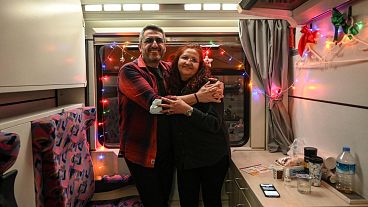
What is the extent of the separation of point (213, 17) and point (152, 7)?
0.54 m

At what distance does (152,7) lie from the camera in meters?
2.41

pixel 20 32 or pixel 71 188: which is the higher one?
pixel 20 32

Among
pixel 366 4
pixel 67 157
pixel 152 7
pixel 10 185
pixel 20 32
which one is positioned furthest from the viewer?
pixel 152 7

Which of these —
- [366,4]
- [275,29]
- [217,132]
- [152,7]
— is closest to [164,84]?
[217,132]

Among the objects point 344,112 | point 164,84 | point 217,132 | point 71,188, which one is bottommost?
point 71,188

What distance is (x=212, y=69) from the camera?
103 inches

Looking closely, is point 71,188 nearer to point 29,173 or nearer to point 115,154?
point 29,173

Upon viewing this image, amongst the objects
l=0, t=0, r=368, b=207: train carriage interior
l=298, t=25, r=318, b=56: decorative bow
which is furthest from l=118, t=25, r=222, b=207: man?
l=298, t=25, r=318, b=56: decorative bow

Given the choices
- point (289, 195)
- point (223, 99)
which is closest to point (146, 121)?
point (223, 99)

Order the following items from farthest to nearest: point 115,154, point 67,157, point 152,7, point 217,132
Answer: point 115,154
point 152,7
point 217,132
point 67,157

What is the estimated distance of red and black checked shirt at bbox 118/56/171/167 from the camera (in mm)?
1905

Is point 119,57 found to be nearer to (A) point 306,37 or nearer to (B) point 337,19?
(A) point 306,37

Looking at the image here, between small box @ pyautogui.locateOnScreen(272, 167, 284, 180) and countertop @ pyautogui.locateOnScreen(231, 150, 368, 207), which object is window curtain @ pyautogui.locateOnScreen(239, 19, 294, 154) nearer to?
countertop @ pyautogui.locateOnScreen(231, 150, 368, 207)

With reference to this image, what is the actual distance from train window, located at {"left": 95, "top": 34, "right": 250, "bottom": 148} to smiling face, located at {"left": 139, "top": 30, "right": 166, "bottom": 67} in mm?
537
